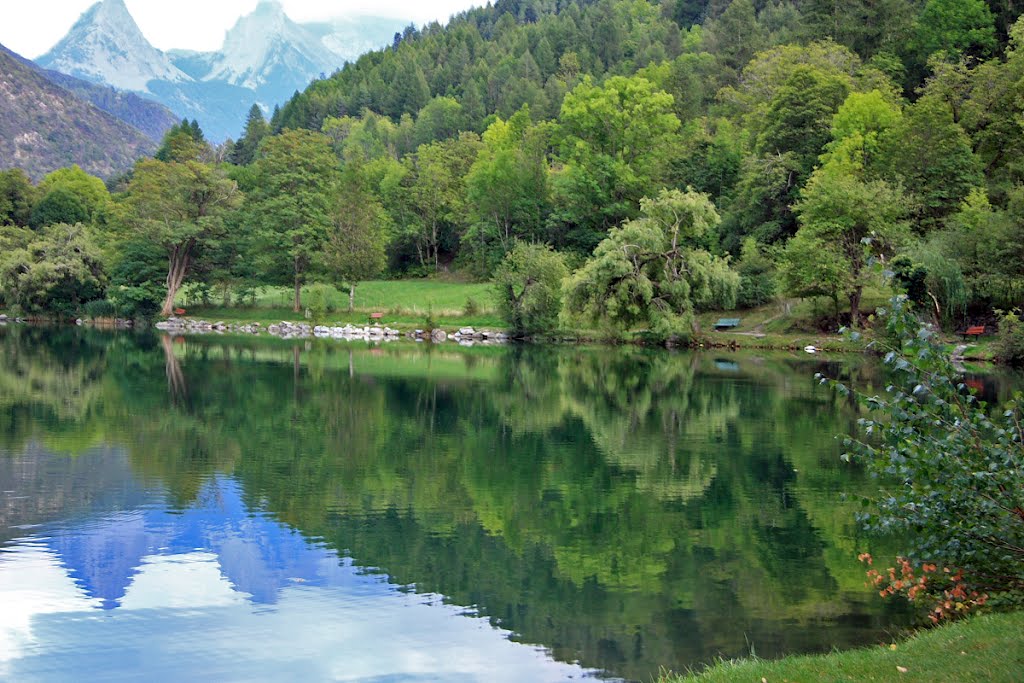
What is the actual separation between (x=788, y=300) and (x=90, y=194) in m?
87.2

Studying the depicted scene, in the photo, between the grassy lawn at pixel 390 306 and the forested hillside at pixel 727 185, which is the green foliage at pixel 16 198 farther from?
the grassy lawn at pixel 390 306

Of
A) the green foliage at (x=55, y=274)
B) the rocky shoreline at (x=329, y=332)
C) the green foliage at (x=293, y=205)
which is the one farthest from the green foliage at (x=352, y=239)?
the green foliage at (x=55, y=274)

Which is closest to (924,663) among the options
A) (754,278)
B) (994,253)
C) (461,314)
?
(994,253)

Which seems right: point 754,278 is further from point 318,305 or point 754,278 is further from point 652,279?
point 318,305

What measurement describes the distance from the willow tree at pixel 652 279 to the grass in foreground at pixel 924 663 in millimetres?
42382

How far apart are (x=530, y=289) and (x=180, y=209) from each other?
32.2 meters

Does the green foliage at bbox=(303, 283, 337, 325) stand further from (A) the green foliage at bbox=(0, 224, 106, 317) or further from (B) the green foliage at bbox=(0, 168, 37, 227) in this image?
(B) the green foliage at bbox=(0, 168, 37, 227)

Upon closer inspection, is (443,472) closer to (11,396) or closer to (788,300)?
(11,396)

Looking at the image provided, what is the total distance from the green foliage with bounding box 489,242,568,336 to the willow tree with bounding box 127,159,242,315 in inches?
1064

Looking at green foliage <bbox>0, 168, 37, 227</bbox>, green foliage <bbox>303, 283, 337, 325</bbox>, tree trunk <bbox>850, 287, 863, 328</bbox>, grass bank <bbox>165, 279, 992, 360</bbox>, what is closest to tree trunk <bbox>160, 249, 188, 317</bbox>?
grass bank <bbox>165, 279, 992, 360</bbox>

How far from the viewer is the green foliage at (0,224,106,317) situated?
74.3m

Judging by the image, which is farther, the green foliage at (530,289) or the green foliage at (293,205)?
the green foliage at (293,205)

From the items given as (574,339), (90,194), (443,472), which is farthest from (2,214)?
(443,472)

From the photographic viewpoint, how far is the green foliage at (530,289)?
190ft
